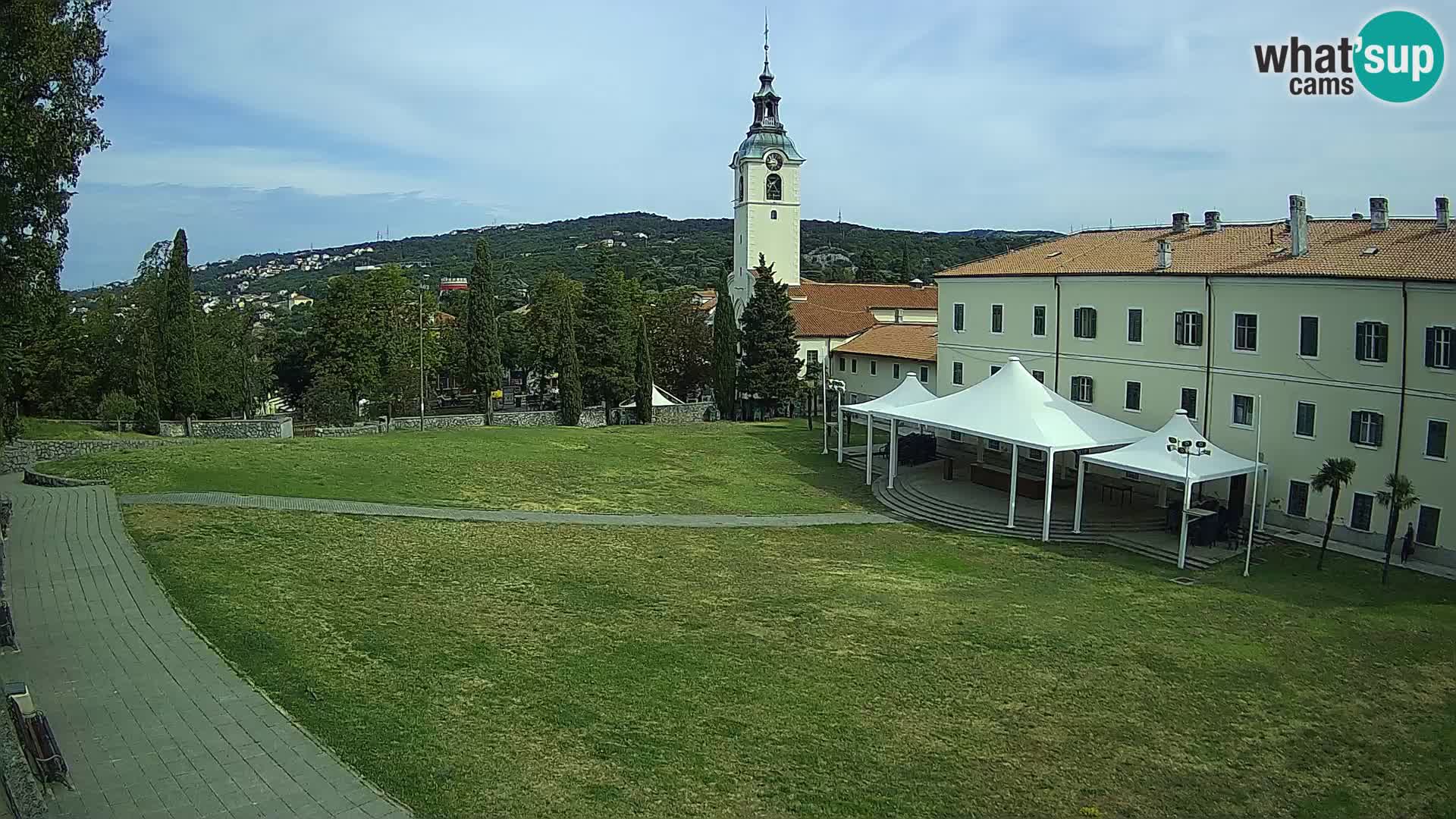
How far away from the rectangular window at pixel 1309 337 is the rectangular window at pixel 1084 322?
6112 mm

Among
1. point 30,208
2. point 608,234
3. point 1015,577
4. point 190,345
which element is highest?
point 608,234

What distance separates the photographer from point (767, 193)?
5328 centimetres

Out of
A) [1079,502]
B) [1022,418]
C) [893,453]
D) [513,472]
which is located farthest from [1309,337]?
[513,472]

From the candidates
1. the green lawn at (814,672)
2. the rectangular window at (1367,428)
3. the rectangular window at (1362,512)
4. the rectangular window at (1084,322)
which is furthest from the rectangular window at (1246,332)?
the green lawn at (814,672)

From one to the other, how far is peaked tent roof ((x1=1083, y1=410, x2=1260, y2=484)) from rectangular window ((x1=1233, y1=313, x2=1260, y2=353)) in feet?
7.27

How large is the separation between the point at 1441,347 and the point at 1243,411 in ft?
15.0

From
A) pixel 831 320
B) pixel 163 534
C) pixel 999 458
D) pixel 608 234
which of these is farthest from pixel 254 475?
pixel 608 234

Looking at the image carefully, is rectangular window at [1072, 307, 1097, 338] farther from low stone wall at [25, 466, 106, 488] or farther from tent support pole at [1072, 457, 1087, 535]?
low stone wall at [25, 466, 106, 488]

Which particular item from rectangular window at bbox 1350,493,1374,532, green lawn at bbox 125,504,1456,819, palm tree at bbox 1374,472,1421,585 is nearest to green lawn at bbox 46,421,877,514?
green lawn at bbox 125,504,1456,819

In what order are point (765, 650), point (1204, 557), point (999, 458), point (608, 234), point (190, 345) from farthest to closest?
1. point (608, 234)
2. point (190, 345)
3. point (999, 458)
4. point (1204, 557)
5. point (765, 650)

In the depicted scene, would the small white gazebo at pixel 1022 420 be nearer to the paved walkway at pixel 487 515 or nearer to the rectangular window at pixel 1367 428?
the paved walkway at pixel 487 515

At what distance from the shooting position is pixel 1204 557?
68.3 feet

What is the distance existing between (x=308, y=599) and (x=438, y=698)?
181 inches

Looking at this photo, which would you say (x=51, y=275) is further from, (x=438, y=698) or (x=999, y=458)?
(x=999, y=458)
